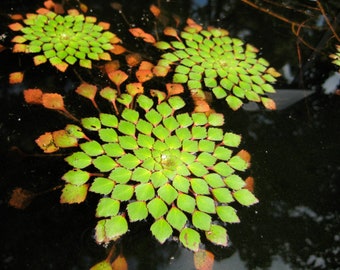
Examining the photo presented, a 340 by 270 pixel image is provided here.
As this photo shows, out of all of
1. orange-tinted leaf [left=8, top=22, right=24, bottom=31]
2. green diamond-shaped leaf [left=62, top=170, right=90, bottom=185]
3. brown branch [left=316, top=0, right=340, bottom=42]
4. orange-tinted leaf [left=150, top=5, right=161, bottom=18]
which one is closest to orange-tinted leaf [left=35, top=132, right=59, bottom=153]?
green diamond-shaped leaf [left=62, top=170, right=90, bottom=185]

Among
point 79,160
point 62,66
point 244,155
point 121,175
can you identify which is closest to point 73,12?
point 62,66

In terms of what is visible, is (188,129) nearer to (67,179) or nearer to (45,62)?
(67,179)

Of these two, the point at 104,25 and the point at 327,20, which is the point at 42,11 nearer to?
the point at 104,25

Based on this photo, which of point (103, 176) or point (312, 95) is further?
point (312, 95)

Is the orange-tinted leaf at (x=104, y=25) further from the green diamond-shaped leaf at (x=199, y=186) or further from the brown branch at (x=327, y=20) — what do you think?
the brown branch at (x=327, y=20)

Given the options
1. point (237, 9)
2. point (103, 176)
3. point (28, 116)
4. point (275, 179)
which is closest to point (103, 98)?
point (28, 116)
